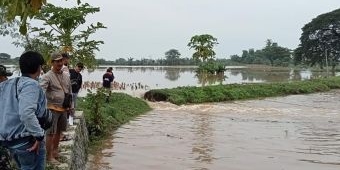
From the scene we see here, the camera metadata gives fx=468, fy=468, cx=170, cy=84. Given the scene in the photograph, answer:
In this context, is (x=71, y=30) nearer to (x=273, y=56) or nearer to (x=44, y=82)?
(x=44, y=82)

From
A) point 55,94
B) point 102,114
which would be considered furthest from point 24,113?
point 102,114

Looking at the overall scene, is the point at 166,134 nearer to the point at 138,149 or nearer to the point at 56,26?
the point at 138,149

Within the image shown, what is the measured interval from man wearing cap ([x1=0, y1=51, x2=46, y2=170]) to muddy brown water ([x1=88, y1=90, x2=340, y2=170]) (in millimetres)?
4940

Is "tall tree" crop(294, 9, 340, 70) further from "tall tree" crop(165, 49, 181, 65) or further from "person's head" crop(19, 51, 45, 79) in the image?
"person's head" crop(19, 51, 45, 79)

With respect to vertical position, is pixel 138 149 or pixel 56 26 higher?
pixel 56 26

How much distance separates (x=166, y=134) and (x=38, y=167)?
9629 mm

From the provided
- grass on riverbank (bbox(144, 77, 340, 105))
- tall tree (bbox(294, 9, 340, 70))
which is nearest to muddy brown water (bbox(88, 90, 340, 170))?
grass on riverbank (bbox(144, 77, 340, 105))

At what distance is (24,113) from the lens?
3.59 m

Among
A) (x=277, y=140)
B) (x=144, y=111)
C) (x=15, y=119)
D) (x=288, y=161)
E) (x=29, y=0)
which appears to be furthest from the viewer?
(x=144, y=111)

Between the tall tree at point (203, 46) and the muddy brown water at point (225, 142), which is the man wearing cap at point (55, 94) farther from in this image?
the tall tree at point (203, 46)

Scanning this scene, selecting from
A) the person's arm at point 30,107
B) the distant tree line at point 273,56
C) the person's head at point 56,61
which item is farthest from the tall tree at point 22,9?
the distant tree line at point 273,56

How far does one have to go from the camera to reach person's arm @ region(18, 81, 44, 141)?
3600mm

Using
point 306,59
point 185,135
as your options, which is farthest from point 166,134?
point 306,59

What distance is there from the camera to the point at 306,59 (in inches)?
2825
